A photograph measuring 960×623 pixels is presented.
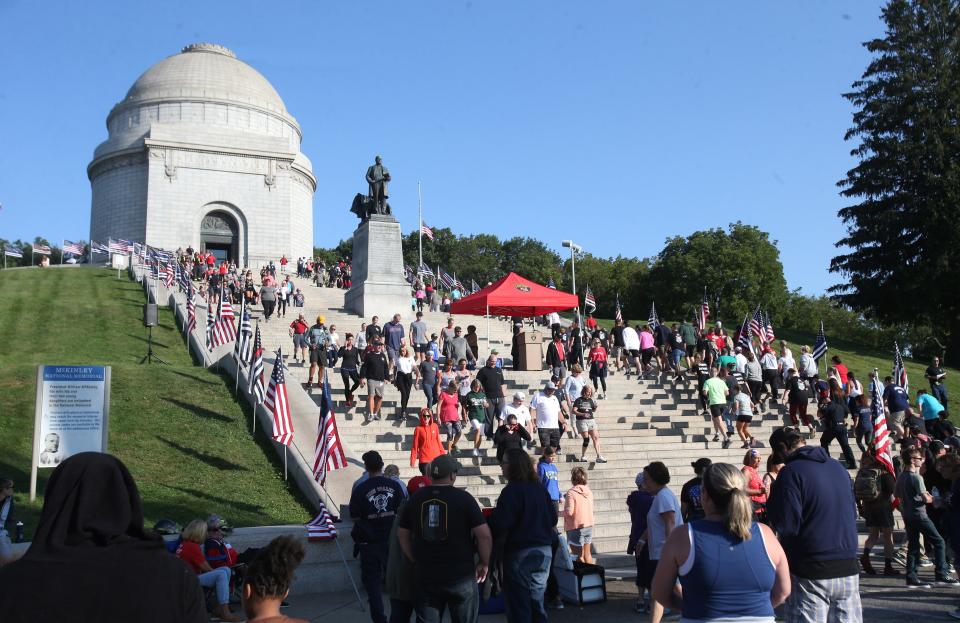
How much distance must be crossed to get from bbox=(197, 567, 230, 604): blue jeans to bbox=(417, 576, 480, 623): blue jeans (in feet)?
9.43

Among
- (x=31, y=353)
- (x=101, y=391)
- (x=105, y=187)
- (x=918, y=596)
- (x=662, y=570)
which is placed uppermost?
(x=105, y=187)

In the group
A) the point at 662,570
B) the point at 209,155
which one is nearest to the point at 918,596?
the point at 662,570

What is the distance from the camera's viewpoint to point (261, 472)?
44.8 feet

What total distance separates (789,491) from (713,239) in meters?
58.8

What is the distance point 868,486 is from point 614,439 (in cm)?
698

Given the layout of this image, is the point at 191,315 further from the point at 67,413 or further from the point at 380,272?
the point at 67,413

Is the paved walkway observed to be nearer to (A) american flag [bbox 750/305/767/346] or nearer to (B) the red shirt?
(B) the red shirt

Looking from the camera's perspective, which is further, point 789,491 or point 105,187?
point 105,187

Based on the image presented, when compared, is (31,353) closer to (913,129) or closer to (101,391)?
(101,391)

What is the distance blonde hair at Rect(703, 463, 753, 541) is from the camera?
4.00 metres

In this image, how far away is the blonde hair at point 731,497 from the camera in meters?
4.00

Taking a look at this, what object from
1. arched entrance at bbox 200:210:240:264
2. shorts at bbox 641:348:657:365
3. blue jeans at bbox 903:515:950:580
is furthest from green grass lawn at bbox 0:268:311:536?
arched entrance at bbox 200:210:240:264

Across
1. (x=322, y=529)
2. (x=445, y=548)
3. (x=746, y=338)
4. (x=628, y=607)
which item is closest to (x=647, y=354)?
(x=746, y=338)

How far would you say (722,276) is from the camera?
6009 cm
